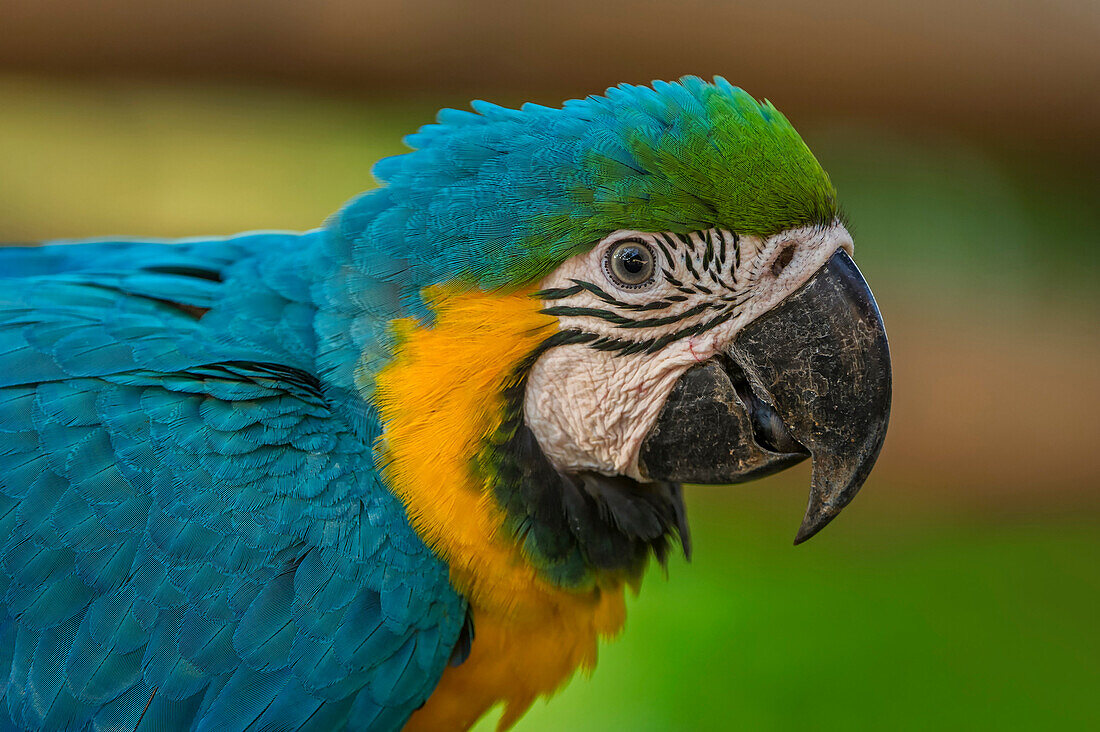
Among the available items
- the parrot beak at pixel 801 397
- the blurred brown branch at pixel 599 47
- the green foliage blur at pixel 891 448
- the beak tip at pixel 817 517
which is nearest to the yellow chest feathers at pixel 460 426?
the parrot beak at pixel 801 397

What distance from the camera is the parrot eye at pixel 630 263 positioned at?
1.27 metres

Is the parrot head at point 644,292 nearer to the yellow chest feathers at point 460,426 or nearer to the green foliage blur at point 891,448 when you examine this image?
the yellow chest feathers at point 460,426

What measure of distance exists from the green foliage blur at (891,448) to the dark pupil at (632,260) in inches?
64.8

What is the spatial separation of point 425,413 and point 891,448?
2760 mm

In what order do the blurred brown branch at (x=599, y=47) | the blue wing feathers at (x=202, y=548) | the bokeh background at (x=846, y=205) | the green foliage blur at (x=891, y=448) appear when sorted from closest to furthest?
the blue wing feathers at (x=202, y=548), the blurred brown branch at (x=599, y=47), the bokeh background at (x=846, y=205), the green foliage blur at (x=891, y=448)

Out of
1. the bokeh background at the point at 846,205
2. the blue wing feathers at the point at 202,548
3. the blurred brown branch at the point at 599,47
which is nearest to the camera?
the blue wing feathers at the point at 202,548

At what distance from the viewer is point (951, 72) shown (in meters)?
2.59

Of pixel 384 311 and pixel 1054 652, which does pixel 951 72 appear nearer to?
pixel 384 311

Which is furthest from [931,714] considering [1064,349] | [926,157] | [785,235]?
[785,235]

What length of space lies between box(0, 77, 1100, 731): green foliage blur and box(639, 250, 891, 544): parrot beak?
5.30ft

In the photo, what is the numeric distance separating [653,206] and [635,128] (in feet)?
0.37

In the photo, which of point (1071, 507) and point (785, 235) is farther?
point (1071, 507)

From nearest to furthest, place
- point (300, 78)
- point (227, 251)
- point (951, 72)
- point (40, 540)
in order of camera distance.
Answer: point (40, 540) → point (227, 251) → point (300, 78) → point (951, 72)

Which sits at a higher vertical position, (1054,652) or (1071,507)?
(1071,507)
